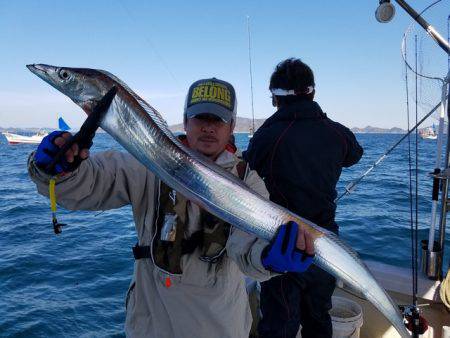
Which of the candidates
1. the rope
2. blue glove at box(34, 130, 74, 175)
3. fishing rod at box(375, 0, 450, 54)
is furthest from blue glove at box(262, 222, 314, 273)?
fishing rod at box(375, 0, 450, 54)

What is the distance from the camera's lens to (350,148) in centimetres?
340

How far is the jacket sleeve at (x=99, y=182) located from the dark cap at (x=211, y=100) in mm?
532

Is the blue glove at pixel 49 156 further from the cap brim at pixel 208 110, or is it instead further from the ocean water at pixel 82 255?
the ocean water at pixel 82 255

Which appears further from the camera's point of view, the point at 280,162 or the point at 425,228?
the point at 425,228

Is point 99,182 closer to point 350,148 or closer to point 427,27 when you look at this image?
point 350,148

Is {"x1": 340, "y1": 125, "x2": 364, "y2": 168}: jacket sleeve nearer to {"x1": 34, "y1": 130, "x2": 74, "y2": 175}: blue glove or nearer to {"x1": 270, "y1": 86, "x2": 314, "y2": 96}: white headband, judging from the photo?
{"x1": 270, "y1": 86, "x2": 314, "y2": 96}: white headband

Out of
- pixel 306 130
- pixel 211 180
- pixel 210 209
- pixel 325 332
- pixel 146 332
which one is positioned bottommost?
pixel 325 332

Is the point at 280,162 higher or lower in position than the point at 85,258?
higher

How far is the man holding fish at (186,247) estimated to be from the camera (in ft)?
7.05

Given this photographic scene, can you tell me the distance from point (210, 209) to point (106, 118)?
756 mm

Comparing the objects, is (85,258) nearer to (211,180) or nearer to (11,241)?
(11,241)

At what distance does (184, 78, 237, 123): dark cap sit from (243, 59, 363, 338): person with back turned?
75 cm

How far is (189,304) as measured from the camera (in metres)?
2.21

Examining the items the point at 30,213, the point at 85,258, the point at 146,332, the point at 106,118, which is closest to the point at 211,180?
the point at 106,118
